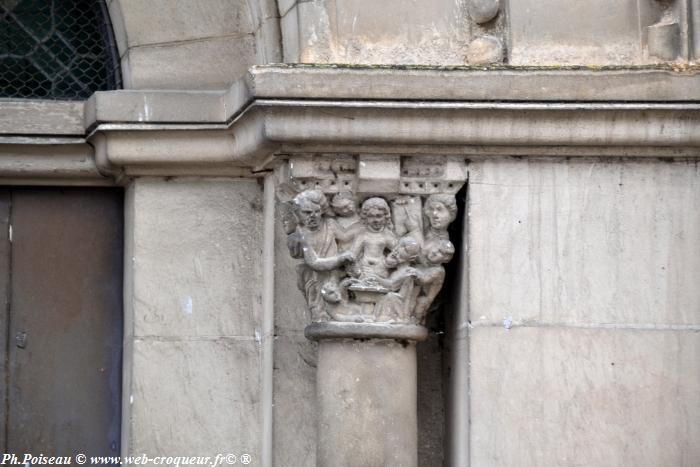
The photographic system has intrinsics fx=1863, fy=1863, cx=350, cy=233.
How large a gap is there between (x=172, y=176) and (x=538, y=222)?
53.2 inches

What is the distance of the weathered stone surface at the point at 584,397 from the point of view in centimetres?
585

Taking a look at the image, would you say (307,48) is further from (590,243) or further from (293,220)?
(590,243)

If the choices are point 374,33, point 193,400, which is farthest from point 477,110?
point 193,400

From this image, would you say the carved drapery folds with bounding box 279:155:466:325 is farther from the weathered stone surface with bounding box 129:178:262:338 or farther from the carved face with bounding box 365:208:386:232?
the weathered stone surface with bounding box 129:178:262:338

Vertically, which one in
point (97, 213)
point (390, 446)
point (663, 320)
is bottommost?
point (390, 446)

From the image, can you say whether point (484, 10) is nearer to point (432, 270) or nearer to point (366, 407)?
point (432, 270)

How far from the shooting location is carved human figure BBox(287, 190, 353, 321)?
593cm

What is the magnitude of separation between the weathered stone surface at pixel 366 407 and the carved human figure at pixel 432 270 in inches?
6.9

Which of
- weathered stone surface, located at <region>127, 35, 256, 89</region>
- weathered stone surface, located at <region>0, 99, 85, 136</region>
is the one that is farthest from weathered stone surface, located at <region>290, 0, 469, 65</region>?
weathered stone surface, located at <region>0, 99, 85, 136</region>

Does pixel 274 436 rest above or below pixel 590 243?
below

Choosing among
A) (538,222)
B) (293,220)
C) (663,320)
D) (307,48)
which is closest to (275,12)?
(307,48)

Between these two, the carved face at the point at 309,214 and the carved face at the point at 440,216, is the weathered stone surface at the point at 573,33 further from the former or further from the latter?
the carved face at the point at 309,214

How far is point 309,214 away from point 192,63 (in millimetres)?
928

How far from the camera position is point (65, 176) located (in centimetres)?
666
